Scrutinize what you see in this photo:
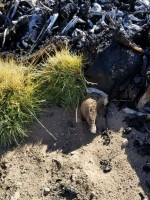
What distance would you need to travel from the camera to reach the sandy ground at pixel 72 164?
3.02 metres

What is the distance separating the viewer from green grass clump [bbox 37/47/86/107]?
3709mm

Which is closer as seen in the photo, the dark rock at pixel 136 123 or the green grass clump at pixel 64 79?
the dark rock at pixel 136 123

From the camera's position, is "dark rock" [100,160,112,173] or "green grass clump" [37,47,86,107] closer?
"dark rock" [100,160,112,173]

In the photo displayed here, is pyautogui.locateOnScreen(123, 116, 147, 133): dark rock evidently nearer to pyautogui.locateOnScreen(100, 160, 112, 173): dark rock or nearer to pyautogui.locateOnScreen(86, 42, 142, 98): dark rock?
pyautogui.locateOnScreen(86, 42, 142, 98): dark rock

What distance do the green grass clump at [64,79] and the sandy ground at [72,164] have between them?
8.3 inches

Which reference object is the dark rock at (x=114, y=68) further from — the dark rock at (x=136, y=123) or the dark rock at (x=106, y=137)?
the dark rock at (x=106, y=137)

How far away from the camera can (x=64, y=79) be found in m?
3.71

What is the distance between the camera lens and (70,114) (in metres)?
3.70

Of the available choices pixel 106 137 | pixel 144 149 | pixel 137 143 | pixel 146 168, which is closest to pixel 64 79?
pixel 106 137

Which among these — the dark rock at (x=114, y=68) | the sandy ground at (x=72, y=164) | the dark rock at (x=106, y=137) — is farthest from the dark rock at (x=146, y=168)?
the dark rock at (x=114, y=68)

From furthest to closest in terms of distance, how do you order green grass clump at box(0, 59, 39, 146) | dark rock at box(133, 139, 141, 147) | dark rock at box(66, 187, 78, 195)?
green grass clump at box(0, 59, 39, 146) → dark rock at box(133, 139, 141, 147) → dark rock at box(66, 187, 78, 195)

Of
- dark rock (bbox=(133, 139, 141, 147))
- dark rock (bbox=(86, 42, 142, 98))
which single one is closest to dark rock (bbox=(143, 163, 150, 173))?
dark rock (bbox=(133, 139, 141, 147))

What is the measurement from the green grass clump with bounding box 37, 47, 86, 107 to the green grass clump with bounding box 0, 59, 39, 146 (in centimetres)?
21

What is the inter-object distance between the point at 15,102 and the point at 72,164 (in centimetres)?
111
